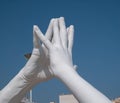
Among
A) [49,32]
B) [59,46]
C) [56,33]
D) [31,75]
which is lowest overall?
[31,75]

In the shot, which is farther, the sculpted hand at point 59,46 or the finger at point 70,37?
the finger at point 70,37

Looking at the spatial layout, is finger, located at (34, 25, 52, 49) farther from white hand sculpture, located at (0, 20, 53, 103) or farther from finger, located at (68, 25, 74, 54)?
finger, located at (68, 25, 74, 54)

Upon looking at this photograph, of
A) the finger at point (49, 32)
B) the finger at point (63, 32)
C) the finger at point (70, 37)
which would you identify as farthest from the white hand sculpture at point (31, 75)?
the finger at point (70, 37)

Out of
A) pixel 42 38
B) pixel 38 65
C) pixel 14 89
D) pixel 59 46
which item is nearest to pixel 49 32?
pixel 42 38

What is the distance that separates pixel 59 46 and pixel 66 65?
488 mm

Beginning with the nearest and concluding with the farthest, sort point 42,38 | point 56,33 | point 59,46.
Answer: point 59,46 → point 42,38 → point 56,33

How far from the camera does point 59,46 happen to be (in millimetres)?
6148

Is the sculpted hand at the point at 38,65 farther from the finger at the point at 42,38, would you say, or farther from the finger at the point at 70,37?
the finger at the point at 70,37

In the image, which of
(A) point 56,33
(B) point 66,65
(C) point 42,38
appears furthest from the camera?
(A) point 56,33

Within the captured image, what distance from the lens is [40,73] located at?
263 inches

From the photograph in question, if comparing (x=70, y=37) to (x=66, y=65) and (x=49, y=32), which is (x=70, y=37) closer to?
(x=49, y=32)

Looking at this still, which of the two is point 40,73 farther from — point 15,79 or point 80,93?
point 80,93

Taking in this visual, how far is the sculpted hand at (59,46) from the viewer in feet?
19.5

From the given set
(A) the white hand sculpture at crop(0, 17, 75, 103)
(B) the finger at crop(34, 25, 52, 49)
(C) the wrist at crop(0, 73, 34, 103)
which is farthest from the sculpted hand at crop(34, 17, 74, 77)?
(C) the wrist at crop(0, 73, 34, 103)
